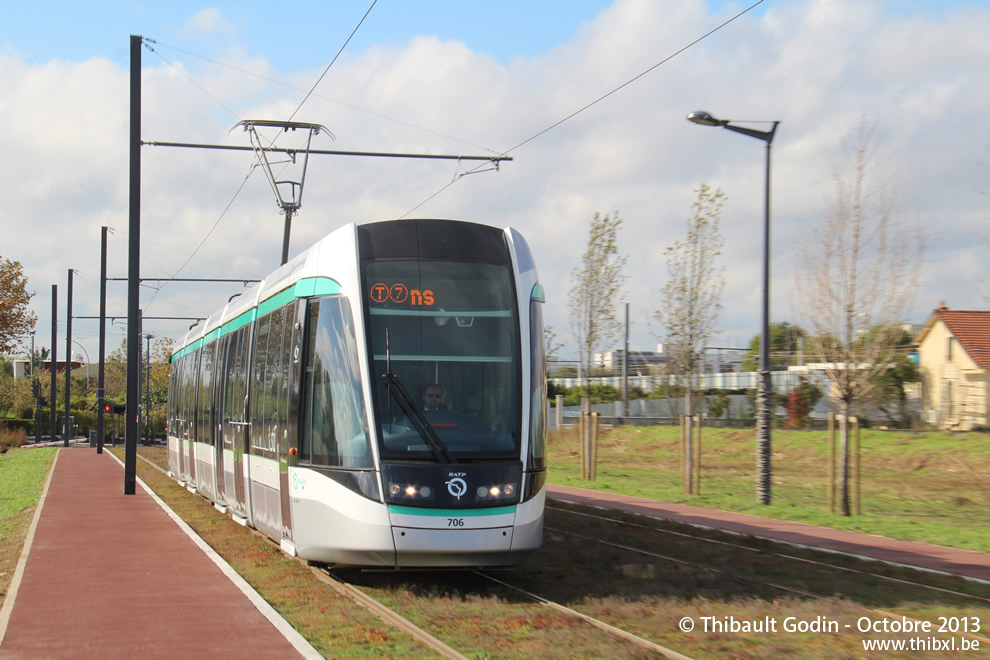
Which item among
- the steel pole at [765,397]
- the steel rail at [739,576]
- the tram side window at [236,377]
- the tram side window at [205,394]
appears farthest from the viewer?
the steel pole at [765,397]

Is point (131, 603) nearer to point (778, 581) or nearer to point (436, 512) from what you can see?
point (436, 512)

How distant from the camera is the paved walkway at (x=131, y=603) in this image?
22.4ft

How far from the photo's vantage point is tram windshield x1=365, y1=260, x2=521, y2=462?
8469 mm

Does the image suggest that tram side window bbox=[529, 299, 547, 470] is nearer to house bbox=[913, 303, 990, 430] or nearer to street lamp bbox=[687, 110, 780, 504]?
street lamp bbox=[687, 110, 780, 504]

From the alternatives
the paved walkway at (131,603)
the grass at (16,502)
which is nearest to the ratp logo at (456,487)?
the paved walkway at (131,603)

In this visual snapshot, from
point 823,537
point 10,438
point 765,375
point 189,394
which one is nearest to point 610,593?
point 823,537

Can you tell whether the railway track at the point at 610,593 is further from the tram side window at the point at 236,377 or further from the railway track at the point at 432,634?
the tram side window at the point at 236,377

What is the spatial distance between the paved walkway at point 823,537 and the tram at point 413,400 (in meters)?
5.26

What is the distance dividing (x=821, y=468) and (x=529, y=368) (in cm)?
2093

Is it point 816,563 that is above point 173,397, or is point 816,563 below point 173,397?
below

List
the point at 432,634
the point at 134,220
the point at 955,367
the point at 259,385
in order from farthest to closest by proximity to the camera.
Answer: the point at 955,367 < the point at 134,220 < the point at 259,385 < the point at 432,634

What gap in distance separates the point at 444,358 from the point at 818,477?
19249 millimetres

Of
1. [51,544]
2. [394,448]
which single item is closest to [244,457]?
[51,544]

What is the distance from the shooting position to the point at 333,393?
8.84m
